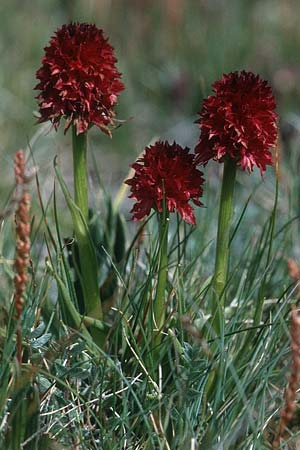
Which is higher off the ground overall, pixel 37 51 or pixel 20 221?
pixel 37 51

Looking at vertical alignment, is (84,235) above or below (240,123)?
below

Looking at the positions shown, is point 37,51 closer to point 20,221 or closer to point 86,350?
point 86,350

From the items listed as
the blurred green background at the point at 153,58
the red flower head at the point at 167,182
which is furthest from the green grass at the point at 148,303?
the red flower head at the point at 167,182

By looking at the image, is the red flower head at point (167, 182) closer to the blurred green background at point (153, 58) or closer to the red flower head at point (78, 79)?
the red flower head at point (78, 79)

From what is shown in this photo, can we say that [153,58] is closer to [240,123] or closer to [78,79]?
[78,79]

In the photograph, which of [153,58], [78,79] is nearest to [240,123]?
[78,79]

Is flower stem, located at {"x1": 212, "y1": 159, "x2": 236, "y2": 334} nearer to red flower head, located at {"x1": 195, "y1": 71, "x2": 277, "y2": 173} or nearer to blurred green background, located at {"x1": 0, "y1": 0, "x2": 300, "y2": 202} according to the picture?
red flower head, located at {"x1": 195, "y1": 71, "x2": 277, "y2": 173}

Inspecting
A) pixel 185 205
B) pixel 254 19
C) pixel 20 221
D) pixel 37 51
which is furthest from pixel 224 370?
pixel 254 19

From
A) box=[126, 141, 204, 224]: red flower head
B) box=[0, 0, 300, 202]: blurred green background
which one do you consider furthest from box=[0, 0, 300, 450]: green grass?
box=[126, 141, 204, 224]: red flower head
